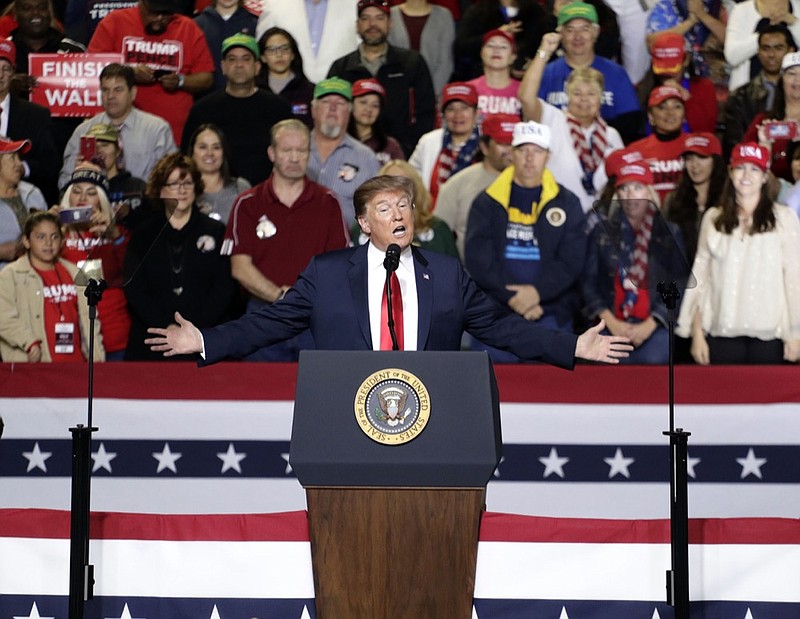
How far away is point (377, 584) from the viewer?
4.12m

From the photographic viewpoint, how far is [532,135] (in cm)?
858

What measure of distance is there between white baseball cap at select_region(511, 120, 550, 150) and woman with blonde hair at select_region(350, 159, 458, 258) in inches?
25.4

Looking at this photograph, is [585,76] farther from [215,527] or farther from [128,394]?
[215,527]

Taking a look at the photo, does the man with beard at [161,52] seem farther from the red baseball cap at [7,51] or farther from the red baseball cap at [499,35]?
the red baseball cap at [499,35]

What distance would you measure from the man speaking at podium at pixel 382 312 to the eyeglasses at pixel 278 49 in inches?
209

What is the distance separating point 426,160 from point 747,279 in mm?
2396

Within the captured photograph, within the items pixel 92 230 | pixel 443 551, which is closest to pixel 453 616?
pixel 443 551

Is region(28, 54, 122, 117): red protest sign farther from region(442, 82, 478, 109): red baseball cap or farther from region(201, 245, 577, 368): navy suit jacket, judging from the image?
region(201, 245, 577, 368): navy suit jacket

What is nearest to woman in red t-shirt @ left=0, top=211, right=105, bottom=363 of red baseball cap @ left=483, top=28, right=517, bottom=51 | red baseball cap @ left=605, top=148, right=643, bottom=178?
red baseball cap @ left=605, top=148, right=643, bottom=178

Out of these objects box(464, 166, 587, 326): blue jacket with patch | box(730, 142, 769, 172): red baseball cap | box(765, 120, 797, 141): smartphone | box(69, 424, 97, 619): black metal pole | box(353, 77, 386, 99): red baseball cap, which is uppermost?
box(353, 77, 386, 99): red baseball cap

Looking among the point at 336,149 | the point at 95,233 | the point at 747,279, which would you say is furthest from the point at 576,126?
the point at 95,233

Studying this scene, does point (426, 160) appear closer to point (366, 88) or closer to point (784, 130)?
point (366, 88)

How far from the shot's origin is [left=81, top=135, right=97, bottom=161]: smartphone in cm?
930

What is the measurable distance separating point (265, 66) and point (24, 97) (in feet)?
5.43
